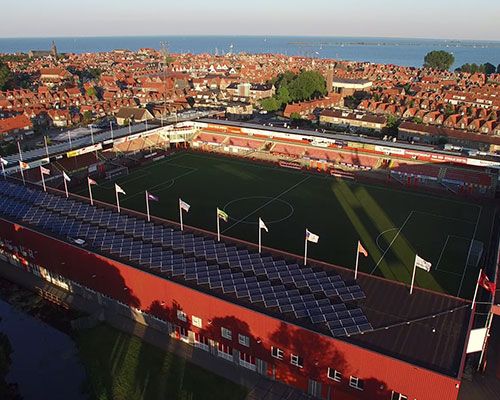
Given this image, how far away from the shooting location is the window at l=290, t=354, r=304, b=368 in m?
27.6

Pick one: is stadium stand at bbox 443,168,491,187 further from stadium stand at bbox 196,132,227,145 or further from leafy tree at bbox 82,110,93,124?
leafy tree at bbox 82,110,93,124

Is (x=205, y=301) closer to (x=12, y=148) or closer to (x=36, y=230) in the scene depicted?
(x=36, y=230)

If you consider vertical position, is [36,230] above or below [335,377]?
above

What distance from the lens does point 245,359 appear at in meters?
30.4

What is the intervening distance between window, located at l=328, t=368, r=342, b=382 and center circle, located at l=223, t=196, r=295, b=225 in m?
27.4

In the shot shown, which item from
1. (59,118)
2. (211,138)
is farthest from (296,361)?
(59,118)

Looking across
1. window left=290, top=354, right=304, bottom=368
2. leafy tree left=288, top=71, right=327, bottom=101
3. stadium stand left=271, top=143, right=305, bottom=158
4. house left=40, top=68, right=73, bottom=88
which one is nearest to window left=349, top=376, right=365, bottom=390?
window left=290, top=354, right=304, bottom=368

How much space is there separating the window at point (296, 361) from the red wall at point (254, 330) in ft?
0.89

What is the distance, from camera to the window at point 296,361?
27.6 metres

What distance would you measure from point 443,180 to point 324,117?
147ft

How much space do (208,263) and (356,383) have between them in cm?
1447

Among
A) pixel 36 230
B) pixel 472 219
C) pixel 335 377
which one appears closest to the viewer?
pixel 335 377

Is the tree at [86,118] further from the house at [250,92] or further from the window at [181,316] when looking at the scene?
the window at [181,316]

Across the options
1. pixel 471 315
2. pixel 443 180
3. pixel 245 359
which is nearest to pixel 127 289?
pixel 245 359
